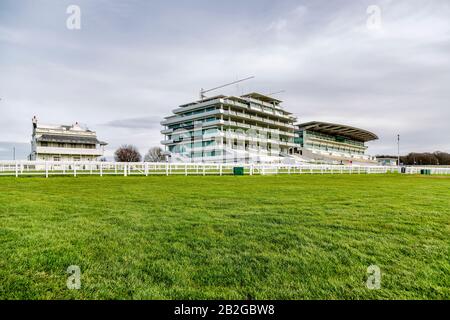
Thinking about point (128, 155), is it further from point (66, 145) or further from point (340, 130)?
point (340, 130)

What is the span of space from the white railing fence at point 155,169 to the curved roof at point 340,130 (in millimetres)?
55158

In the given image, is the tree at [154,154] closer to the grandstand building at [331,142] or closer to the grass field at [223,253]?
the grandstand building at [331,142]

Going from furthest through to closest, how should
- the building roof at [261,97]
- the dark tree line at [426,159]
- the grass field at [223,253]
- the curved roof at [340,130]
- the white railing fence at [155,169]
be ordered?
1. the dark tree line at [426,159]
2. the curved roof at [340,130]
3. the building roof at [261,97]
4. the white railing fence at [155,169]
5. the grass field at [223,253]

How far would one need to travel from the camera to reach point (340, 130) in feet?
385

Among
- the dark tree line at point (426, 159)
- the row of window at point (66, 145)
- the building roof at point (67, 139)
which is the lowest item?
the dark tree line at point (426, 159)

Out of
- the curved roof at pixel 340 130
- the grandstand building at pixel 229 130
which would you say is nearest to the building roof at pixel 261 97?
the grandstand building at pixel 229 130

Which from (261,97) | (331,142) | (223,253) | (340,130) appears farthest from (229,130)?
(223,253)

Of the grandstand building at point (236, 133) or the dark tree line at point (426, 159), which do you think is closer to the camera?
the grandstand building at point (236, 133)

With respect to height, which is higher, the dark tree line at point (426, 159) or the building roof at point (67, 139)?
the building roof at point (67, 139)

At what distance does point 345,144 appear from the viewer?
122438mm

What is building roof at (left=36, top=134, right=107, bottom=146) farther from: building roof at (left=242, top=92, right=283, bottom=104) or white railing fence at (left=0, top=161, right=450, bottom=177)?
building roof at (left=242, top=92, right=283, bottom=104)

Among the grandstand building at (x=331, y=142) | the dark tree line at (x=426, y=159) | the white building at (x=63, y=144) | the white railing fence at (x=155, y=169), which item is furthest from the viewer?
the dark tree line at (x=426, y=159)

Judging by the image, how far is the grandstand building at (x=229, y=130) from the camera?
252 feet
